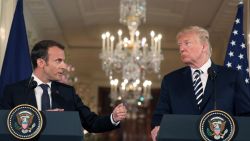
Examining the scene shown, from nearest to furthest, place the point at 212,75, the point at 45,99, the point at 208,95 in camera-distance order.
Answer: the point at 212,75 → the point at 208,95 → the point at 45,99

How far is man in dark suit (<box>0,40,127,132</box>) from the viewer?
3527 millimetres

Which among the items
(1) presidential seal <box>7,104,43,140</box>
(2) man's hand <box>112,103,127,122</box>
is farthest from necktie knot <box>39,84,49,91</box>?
(1) presidential seal <box>7,104,43,140</box>

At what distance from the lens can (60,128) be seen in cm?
284

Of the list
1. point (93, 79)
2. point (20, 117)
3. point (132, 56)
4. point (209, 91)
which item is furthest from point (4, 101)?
point (93, 79)

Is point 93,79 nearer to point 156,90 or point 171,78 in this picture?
point 156,90

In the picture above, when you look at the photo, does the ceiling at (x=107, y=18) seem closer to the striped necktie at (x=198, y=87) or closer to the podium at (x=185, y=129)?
the striped necktie at (x=198, y=87)

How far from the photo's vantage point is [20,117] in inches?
113

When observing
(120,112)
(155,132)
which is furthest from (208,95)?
(120,112)

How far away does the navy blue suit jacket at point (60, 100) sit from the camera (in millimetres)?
3527

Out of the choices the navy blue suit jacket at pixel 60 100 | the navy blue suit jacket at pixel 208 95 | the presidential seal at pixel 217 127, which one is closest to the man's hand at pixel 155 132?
the navy blue suit jacket at pixel 208 95

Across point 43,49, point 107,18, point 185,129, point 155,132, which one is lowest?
point 155,132

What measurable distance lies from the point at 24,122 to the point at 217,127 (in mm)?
1094

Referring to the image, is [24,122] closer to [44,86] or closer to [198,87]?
[44,86]

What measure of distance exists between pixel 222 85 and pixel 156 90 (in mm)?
13064
